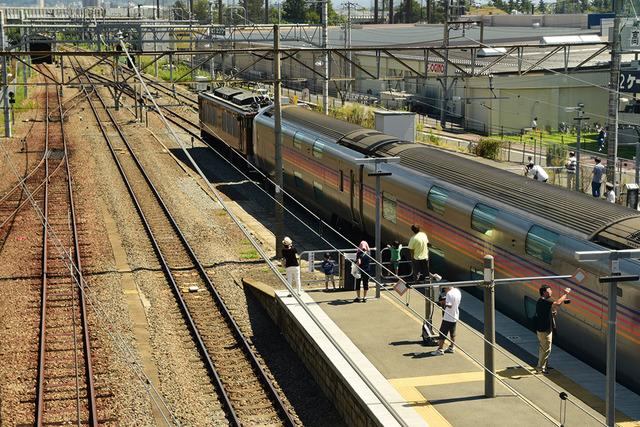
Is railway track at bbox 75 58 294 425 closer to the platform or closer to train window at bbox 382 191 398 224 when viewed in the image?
the platform

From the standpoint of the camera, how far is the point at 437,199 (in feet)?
63.9

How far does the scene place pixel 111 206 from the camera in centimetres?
3156

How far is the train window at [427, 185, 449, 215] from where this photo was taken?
19188 millimetres

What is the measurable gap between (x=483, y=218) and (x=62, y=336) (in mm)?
8005

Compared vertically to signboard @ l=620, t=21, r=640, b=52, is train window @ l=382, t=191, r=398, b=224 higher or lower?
lower

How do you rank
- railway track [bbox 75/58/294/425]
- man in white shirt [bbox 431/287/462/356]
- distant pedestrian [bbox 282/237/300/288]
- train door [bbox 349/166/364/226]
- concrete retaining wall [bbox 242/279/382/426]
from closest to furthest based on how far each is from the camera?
1. concrete retaining wall [bbox 242/279/382/426]
2. man in white shirt [bbox 431/287/462/356]
3. railway track [bbox 75/58/294/425]
4. distant pedestrian [bbox 282/237/300/288]
5. train door [bbox 349/166/364/226]

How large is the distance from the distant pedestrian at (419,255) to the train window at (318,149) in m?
8.84

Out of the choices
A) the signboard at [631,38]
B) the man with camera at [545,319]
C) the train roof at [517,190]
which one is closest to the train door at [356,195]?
the train roof at [517,190]

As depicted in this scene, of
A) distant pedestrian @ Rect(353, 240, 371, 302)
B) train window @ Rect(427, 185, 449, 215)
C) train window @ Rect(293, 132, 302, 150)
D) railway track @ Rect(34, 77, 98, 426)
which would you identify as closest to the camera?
railway track @ Rect(34, 77, 98, 426)

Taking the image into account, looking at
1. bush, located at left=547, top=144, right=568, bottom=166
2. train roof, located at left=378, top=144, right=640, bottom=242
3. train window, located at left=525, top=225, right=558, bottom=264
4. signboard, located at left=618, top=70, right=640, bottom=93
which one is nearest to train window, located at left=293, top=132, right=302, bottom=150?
train roof, located at left=378, top=144, right=640, bottom=242

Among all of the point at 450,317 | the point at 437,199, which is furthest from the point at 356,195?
the point at 450,317

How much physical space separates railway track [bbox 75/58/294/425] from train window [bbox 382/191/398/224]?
420 cm

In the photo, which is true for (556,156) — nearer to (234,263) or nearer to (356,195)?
(356,195)

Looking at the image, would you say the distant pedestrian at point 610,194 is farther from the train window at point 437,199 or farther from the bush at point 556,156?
the bush at point 556,156
